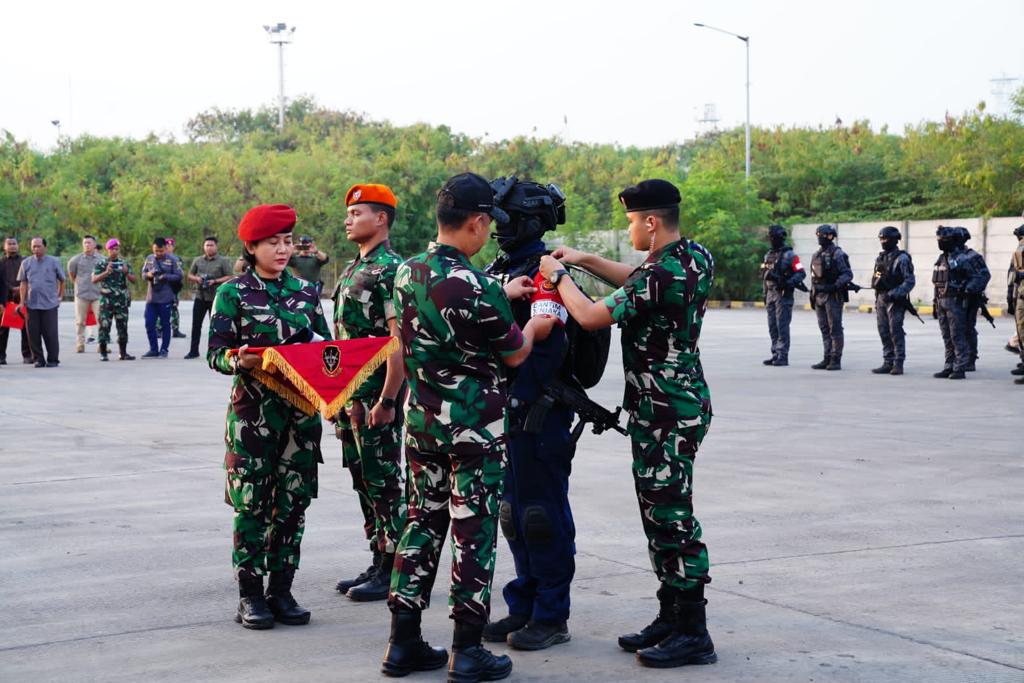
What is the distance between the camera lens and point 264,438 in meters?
5.75

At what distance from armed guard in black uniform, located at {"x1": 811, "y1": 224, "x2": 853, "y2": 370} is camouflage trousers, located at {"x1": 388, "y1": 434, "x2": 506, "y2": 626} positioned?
44.0 ft

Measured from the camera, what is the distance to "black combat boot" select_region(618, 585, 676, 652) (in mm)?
5312

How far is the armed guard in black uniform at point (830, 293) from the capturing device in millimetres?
17828

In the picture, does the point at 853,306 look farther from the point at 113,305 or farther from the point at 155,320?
the point at 113,305

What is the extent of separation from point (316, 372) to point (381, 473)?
0.75m

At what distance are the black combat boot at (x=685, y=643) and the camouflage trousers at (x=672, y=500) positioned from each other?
0.07 meters

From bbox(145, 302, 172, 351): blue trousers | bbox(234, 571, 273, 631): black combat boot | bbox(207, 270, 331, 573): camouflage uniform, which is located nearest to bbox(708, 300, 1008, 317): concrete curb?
bbox(145, 302, 172, 351): blue trousers

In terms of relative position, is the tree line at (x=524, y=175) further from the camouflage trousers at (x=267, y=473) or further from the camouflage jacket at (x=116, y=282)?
the camouflage trousers at (x=267, y=473)

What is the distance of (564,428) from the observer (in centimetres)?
538

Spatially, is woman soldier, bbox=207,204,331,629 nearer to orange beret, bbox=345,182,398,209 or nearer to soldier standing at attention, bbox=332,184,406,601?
soldier standing at attention, bbox=332,184,406,601

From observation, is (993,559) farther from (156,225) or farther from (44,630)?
(156,225)

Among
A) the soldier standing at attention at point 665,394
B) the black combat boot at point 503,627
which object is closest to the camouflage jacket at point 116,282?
the black combat boot at point 503,627

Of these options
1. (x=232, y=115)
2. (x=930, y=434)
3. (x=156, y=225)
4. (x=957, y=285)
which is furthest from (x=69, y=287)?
(x=232, y=115)

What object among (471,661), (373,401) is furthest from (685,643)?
(373,401)
